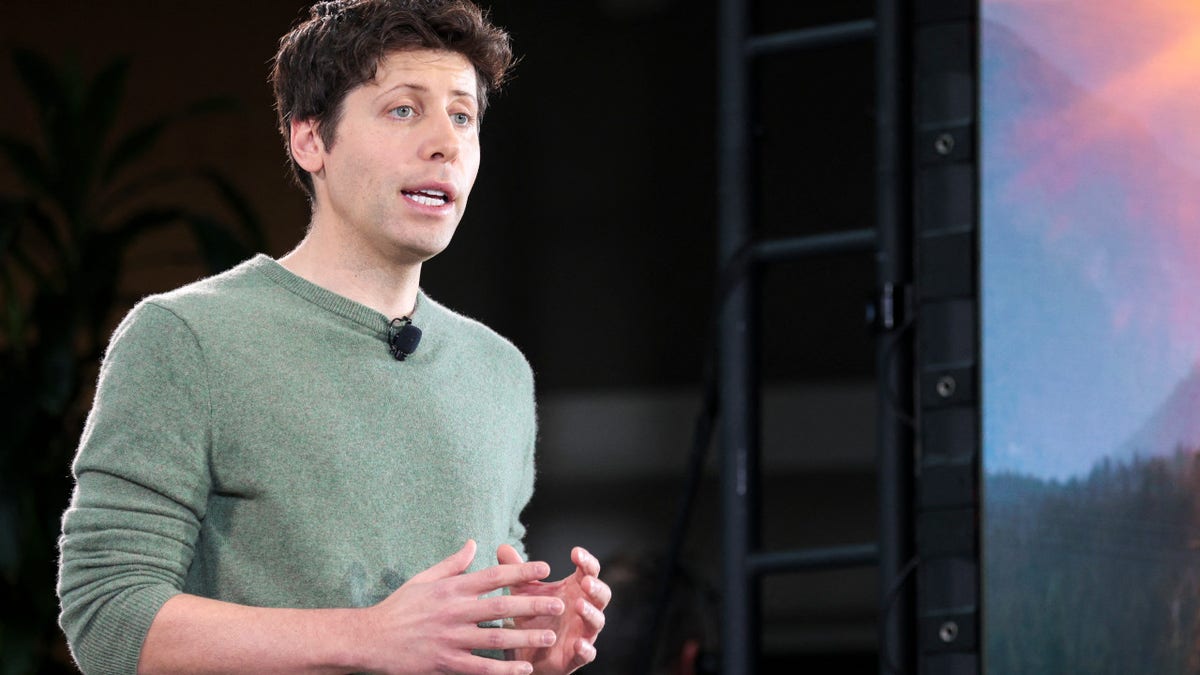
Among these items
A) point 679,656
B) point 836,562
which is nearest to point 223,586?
A: point 836,562

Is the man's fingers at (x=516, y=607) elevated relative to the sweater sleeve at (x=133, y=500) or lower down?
lower down

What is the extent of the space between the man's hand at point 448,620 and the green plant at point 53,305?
2.02 meters

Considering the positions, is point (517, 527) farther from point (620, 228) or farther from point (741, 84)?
point (620, 228)

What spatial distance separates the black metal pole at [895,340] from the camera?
196 centimetres

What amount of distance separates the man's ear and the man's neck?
0.16ft

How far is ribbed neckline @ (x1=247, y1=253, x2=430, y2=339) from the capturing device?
1172 mm

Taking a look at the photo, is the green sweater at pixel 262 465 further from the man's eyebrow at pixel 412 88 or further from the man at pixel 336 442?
the man's eyebrow at pixel 412 88

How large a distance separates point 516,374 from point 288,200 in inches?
108

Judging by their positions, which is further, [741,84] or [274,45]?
[274,45]

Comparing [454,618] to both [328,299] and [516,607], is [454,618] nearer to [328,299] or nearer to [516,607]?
[516,607]

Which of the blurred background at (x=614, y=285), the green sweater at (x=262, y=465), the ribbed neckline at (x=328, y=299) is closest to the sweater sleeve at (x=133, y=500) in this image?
the green sweater at (x=262, y=465)

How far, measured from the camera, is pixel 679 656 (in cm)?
263

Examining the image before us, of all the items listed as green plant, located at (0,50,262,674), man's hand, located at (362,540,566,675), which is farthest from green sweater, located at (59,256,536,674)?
green plant, located at (0,50,262,674)

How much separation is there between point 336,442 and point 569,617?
21 cm
